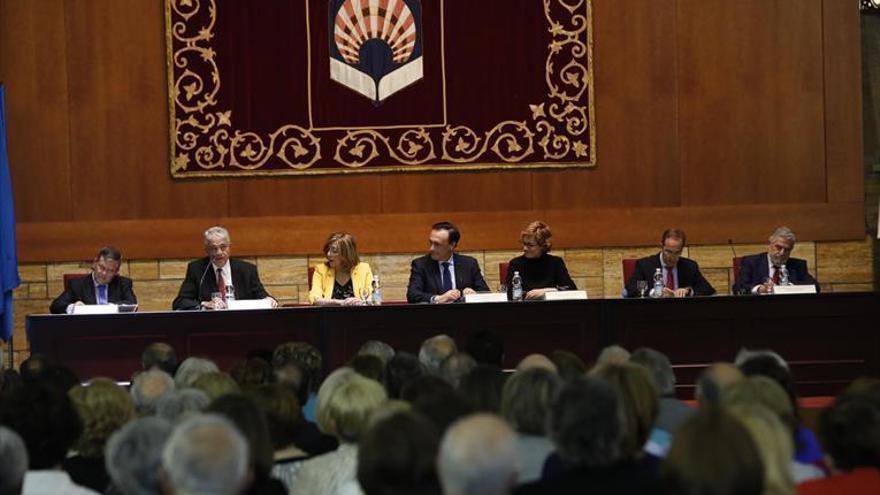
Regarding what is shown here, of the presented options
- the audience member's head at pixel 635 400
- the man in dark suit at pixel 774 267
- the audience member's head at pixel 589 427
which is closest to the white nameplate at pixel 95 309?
the man in dark suit at pixel 774 267

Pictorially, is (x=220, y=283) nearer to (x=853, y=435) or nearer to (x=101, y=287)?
(x=101, y=287)

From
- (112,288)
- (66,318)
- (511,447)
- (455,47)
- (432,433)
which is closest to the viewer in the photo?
(511,447)

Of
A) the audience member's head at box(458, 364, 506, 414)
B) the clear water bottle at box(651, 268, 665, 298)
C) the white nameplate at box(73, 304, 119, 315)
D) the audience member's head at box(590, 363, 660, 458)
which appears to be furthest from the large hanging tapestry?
the audience member's head at box(590, 363, 660, 458)

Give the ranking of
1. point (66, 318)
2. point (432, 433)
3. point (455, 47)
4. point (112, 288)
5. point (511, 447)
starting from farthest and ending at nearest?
point (455, 47), point (112, 288), point (66, 318), point (432, 433), point (511, 447)

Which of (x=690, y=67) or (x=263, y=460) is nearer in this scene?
(x=263, y=460)

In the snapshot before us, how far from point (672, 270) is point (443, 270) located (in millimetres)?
1433

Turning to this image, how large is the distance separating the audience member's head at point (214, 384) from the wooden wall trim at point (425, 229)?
5.76m

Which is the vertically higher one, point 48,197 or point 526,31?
point 526,31

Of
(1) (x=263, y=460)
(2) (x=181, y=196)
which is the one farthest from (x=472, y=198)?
(1) (x=263, y=460)

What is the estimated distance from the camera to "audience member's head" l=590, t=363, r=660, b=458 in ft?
10.7

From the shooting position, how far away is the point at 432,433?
116 inches

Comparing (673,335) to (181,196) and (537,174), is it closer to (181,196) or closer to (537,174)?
(537,174)

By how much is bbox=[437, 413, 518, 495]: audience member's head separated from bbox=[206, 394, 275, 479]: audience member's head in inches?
26.1

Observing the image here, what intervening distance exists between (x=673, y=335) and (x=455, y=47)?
3150mm
